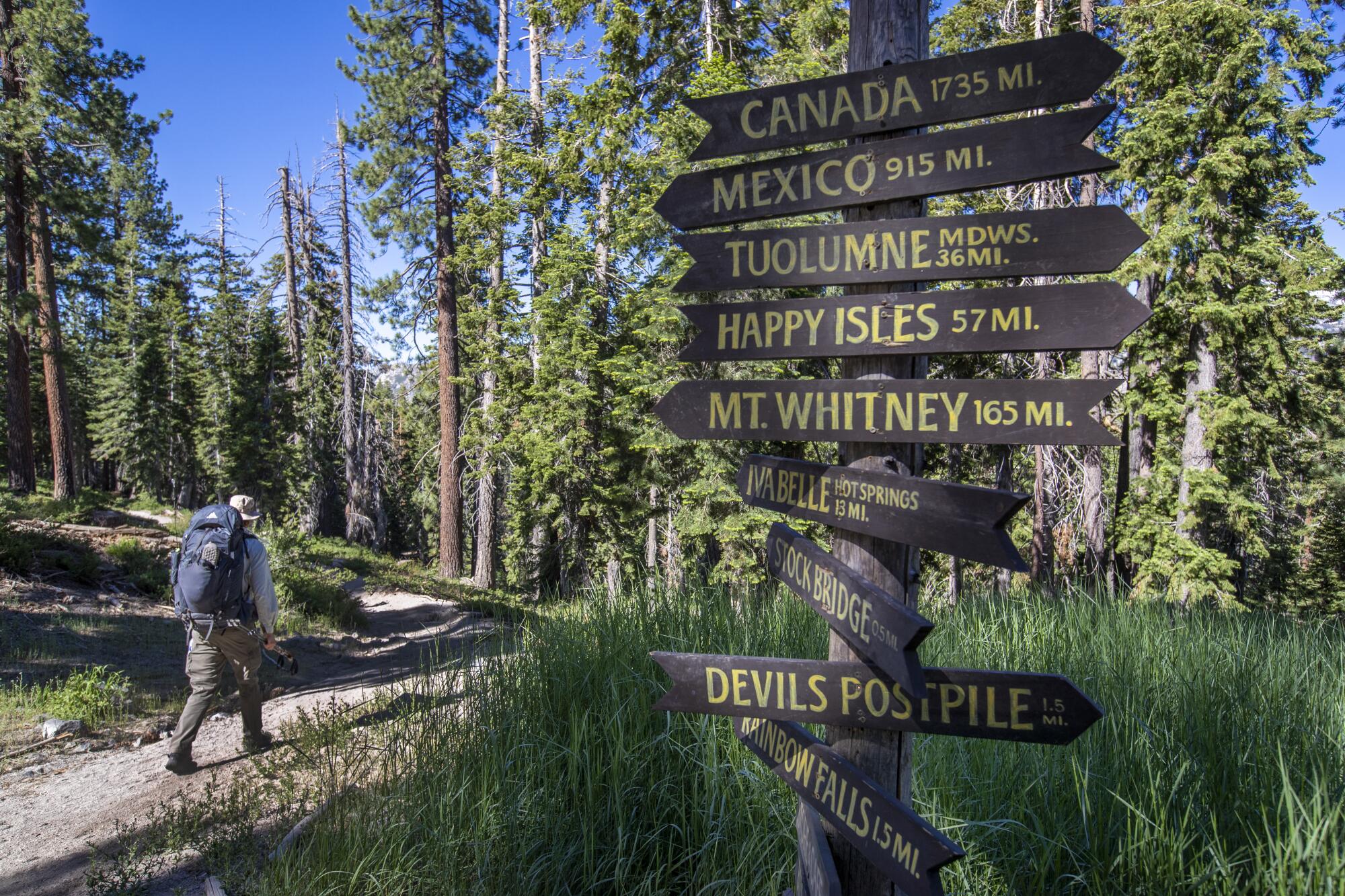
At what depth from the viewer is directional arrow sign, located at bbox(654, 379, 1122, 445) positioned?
192 centimetres

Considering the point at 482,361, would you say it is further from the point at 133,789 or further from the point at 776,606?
the point at 776,606

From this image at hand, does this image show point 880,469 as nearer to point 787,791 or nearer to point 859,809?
point 859,809

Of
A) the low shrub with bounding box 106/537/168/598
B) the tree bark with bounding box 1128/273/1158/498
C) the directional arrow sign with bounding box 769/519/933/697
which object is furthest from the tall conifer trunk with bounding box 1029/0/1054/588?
the low shrub with bounding box 106/537/168/598

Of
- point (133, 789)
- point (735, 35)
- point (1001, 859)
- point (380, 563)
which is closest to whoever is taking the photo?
point (1001, 859)

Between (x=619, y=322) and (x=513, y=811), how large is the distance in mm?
13613

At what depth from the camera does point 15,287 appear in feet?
58.5

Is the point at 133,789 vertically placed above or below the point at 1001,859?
below

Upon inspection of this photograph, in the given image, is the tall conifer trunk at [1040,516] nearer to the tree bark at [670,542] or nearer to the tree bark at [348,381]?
the tree bark at [670,542]

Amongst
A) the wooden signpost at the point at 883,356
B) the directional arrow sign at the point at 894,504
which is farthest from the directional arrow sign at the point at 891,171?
the directional arrow sign at the point at 894,504

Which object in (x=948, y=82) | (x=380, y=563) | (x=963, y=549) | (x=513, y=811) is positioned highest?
(x=948, y=82)

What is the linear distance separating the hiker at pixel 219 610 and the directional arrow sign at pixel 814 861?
5.26 meters

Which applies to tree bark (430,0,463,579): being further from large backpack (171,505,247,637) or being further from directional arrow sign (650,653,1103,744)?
directional arrow sign (650,653,1103,744)

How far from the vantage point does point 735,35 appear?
13.7 metres

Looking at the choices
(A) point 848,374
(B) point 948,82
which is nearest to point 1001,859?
(A) point 848,374
